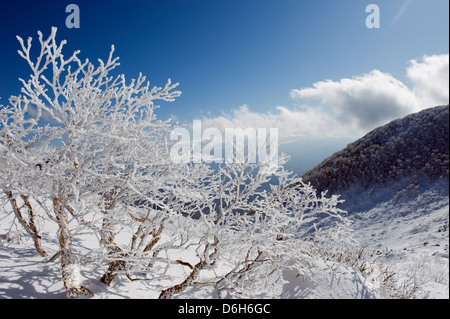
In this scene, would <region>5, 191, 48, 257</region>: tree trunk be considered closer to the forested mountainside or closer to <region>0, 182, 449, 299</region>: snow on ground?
<region>0, 182, 449, 299</region>: snow on ground

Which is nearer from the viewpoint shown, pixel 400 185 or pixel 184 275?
pixel 184 275

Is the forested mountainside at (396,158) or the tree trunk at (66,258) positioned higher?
the forested mountainside at (396,158)

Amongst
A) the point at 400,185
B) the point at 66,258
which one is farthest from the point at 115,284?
the point at 400,185

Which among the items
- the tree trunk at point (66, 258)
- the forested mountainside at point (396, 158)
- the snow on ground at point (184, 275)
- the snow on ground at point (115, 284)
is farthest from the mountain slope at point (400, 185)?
the tree trunk at point (66, 258)

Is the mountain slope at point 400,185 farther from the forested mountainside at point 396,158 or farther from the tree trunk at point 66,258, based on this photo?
the tree trunk at point 66,258

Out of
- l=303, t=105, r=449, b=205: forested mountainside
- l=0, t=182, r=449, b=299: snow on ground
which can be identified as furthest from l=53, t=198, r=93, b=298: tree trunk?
l=303, t=105, r=449, b=205: forested mountainside

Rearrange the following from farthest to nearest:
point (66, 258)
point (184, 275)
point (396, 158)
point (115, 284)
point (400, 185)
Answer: point (396, 158) → point (400, 185) → point (184, 275) → point (115, 284) → point (66, 258)

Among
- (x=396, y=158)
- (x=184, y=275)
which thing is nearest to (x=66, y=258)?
(x=184, y=275)

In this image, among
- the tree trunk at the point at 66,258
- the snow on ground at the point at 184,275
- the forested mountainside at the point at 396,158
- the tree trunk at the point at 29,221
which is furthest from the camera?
the forested mountainside at the point at 396,158

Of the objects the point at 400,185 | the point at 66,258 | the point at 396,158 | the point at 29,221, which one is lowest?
the point at 66,258

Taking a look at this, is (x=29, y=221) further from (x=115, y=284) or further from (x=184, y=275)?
(x=184, y=275)

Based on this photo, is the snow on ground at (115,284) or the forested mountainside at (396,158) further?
the forested mountainside at (396,158)

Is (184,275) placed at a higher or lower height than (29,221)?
lower

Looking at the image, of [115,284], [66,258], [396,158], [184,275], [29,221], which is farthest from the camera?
[396,158]
